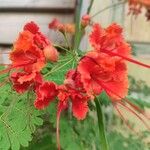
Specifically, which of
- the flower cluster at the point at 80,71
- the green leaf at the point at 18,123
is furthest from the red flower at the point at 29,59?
the green leaf at the point at 18,123

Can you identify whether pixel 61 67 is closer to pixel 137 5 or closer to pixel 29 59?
pixel 29 59

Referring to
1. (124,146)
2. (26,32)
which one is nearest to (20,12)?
(124,146)

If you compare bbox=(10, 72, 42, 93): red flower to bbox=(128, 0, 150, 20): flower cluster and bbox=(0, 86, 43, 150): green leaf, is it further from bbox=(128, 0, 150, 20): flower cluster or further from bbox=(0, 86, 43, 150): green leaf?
bbox=(128, 0, 150, 20): flower cluster

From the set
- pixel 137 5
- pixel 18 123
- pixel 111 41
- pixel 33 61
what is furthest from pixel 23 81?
pixel 137 5

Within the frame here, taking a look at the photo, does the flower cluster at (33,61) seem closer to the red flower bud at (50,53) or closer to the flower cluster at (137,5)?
the red flower bud at (50,53)

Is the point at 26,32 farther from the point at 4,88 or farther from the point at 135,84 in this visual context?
the point at 135,84

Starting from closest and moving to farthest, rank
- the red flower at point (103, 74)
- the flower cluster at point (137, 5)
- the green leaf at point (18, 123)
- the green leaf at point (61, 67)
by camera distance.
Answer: the red flower at point (103, 74) → the green leaf at point (61, 67) → the green leaf at point (18, 123) → the flower cluster at point (137, 5)
